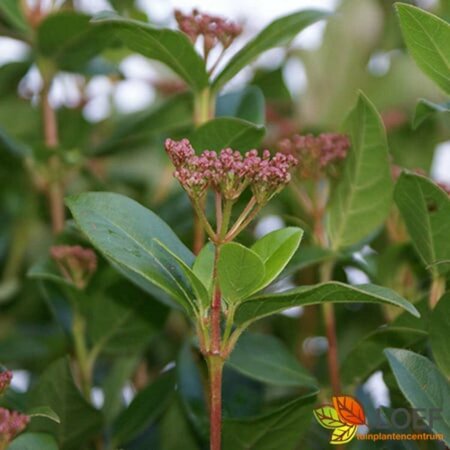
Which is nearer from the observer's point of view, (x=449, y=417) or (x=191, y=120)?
(x=449, y=417)

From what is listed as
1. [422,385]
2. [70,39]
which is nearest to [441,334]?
[422,385]

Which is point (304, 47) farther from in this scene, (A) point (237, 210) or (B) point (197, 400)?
(B) point (197, 400)

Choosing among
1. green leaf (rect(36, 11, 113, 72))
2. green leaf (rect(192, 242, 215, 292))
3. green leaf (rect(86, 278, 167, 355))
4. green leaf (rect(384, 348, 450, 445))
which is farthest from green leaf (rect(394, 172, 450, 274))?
green leaf (rect(36, 11, 113, 72))

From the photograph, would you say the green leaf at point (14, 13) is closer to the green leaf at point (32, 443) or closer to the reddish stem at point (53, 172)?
the reddish stem at point (53, 172)

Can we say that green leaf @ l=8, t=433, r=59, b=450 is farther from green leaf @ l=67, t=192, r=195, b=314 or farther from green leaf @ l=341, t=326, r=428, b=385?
green leaf @ l=341, t=326, r=428, b=385

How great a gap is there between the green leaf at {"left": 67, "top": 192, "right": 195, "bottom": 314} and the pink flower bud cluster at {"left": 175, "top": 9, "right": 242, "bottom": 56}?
0.24 m

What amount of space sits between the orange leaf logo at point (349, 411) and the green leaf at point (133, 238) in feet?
0.63

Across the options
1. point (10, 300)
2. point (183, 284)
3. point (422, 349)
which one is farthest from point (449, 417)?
point (10, 300)

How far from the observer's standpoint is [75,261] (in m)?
1.09

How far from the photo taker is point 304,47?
1.87 m

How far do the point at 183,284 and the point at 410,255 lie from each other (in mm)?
410

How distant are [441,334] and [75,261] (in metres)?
0.42

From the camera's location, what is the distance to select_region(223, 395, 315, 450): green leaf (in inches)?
36.9

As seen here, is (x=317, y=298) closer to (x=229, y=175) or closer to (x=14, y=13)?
(x=229, y=175)
